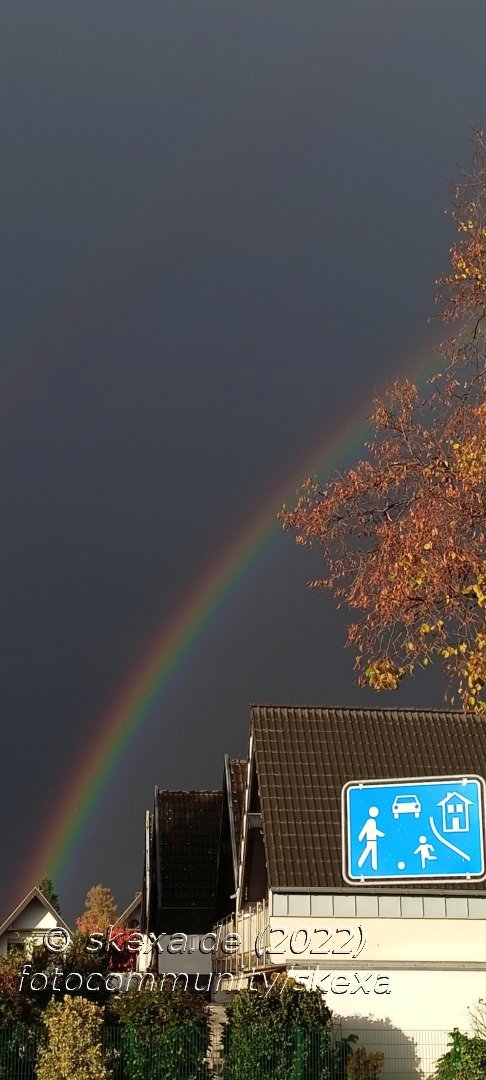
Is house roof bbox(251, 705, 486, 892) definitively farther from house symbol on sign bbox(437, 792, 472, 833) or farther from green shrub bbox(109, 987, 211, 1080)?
house symbol on sign bbox(437, 792, 472, 833)

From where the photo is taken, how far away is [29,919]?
63281 millimetres

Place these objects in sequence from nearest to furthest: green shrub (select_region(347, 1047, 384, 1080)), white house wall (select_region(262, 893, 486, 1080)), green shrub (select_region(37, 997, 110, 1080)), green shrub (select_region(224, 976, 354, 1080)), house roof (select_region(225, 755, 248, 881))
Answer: green shrub (select_region(37, 997, 110, 1080)) → green shrub (select_region(224, 976, 354, 1080)) → green shrub (select_region(347, 1047, 384, 1080)) → white house wall (select_region(262, 893, 486, 1080)) → house roof (select_region(225, 755, 248, 881))

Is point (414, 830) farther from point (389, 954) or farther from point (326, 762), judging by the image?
point (326, 762)

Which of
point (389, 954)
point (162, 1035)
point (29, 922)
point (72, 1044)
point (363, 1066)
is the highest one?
point (29, 922)

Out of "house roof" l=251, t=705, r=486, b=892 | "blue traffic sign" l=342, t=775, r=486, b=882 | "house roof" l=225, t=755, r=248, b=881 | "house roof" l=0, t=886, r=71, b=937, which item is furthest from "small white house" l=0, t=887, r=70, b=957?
"blue traffic sign" l=342, t=775, r=486, b=882

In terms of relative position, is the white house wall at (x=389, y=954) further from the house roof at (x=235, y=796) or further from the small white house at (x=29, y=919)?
the small white house at (x=29, y=919)

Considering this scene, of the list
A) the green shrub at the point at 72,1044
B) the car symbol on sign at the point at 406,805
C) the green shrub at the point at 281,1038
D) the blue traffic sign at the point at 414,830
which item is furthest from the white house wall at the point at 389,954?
the car symbol on sign at the point at 406,805

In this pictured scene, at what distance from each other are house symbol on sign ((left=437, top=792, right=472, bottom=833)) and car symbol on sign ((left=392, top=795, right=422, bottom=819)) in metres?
0.17

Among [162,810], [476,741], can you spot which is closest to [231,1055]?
[476,741]

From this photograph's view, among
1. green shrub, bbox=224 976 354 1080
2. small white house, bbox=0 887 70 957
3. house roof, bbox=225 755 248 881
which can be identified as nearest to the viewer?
green shrub, bbox=224 976 354 1080

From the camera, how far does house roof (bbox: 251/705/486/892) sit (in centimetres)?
2762

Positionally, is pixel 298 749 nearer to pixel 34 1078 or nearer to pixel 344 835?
pixel 34 1078

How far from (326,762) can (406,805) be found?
22690 millimetres

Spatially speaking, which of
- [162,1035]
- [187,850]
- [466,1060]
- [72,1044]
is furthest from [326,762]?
[187,850]
